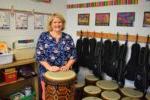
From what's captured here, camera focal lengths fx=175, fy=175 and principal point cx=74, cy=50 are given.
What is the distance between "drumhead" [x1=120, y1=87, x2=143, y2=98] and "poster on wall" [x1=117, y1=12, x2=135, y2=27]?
0.85 m

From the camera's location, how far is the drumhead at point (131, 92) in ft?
6.81

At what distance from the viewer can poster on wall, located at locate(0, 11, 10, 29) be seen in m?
2.30

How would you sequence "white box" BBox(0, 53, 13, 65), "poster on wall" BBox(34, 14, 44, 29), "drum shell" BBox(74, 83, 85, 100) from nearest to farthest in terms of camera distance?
"white box" BBox(0, 53, 13, 65) → "drum shell" BBox(74, 83, 85, 100) → "poster on wall" BBox(34, 14, 44, 29)

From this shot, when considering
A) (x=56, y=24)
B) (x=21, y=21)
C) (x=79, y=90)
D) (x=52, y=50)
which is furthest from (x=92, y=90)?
(x=21, y=21)

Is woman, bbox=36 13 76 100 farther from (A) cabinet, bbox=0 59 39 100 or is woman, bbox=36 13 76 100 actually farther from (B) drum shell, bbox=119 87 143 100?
(B) drum shell, bbox=119 87 143 100

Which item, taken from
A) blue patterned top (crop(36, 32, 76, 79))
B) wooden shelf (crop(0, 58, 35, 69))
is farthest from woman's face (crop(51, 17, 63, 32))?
wooden shelf (crop(0, 58, 35, 69))

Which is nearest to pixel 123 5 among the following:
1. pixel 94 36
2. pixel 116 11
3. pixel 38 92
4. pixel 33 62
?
pixel 116 11

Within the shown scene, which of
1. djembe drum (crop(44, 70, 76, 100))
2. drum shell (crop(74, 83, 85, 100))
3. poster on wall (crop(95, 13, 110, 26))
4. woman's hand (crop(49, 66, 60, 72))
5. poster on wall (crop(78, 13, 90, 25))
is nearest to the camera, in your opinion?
djembe drum (crop(44, 70, 76, 100))

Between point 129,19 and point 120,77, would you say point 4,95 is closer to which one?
point 120,77

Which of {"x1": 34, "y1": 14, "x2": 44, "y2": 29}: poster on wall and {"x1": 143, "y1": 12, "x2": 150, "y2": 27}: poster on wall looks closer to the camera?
{"x1": 143, "y1": 12, "x2": 150, "y2": 27}: poster on wall

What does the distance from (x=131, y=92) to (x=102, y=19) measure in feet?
3.70

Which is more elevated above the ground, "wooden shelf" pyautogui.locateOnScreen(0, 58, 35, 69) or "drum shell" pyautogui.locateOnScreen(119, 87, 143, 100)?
"wooden shelf" pyautogui.locateOnScreen(0, 58, 35, 69)

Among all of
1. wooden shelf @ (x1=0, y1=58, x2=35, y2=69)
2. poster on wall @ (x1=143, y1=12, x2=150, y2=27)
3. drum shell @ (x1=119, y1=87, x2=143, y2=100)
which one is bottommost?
drum shell @ (x1=119, y1=87, x2=143, y2=100)

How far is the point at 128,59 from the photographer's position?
93.4 inches
